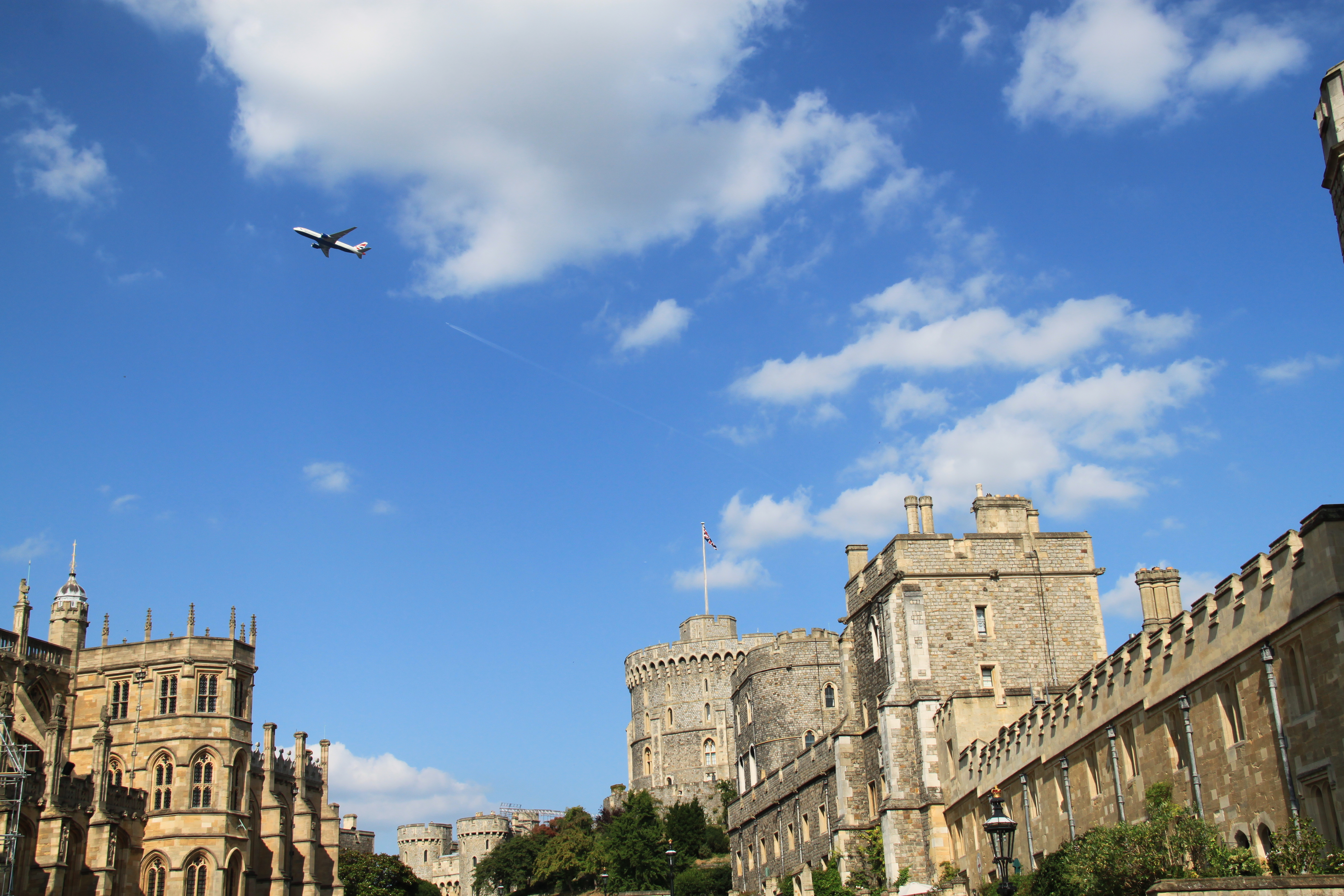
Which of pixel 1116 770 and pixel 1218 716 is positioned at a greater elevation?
pixel 1218 716

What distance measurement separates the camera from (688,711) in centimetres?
10556

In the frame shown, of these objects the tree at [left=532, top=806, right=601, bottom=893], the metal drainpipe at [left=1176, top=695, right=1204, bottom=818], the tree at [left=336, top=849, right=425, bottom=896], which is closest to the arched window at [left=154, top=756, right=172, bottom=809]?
the tree at [left=336, top=849, right=425, bottom=896]

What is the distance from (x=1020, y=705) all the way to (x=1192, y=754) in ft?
53.6

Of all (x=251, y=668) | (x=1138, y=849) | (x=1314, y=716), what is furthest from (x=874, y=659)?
(x=251, y=668)

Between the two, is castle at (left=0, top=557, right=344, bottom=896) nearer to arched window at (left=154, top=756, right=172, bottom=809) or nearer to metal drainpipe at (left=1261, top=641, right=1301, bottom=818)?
arched window at (left=154, top=756, right=172, bottom=809)

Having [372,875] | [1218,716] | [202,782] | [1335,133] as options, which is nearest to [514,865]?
[372,875]

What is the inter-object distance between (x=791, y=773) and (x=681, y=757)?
53712 mm

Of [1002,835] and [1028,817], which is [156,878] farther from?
[1002,835]

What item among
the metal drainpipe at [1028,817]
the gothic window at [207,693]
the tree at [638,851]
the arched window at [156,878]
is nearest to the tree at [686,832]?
the tree at [638,851]

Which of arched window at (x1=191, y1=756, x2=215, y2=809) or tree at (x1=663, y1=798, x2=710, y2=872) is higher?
arched window at (x1=191, y1=756, x2=215, y2=809)

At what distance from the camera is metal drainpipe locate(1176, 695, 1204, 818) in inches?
871

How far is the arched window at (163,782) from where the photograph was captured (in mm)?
50469

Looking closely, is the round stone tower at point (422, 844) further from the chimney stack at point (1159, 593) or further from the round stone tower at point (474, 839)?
the chimney stack at point (1159, 593)

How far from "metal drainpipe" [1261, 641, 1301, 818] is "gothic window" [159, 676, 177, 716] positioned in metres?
46.0
